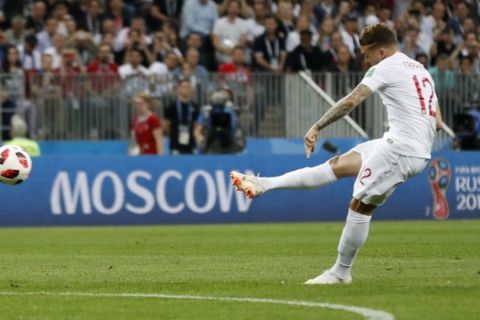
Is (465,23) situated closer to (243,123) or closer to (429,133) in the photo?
(243,123)

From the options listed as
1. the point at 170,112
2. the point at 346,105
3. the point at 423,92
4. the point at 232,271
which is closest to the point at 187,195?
the point at 170,112

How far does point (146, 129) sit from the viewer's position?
24812mm

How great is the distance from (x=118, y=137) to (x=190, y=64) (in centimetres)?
196

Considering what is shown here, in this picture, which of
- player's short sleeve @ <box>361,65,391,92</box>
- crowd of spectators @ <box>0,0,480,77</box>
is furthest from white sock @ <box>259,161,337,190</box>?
crowd of spectators @ <box>0,0,480,77</box>

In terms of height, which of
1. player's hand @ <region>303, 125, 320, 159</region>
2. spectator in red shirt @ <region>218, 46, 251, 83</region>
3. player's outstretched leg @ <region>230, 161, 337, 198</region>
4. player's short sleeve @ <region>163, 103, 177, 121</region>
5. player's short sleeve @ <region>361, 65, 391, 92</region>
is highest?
player's short sleeve @ <region>361, 65, 391, 92</region>

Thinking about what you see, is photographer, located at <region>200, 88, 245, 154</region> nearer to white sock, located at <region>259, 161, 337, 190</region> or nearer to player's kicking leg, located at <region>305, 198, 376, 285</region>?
white sock, located at <region>259, 161, 337, 190</region>

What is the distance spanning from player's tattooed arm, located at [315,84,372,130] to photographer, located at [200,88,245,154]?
13.9 metres

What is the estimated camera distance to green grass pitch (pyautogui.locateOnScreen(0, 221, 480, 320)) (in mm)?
9797

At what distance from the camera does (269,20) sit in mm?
27141

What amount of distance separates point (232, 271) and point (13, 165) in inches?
115

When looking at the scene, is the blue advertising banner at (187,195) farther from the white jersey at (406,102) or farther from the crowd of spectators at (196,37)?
the white jersey at (406,102)

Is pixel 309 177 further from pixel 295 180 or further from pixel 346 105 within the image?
pixel 346 105

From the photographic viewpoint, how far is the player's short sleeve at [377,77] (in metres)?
11.5

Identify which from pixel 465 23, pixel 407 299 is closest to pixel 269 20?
pixel 465 23
